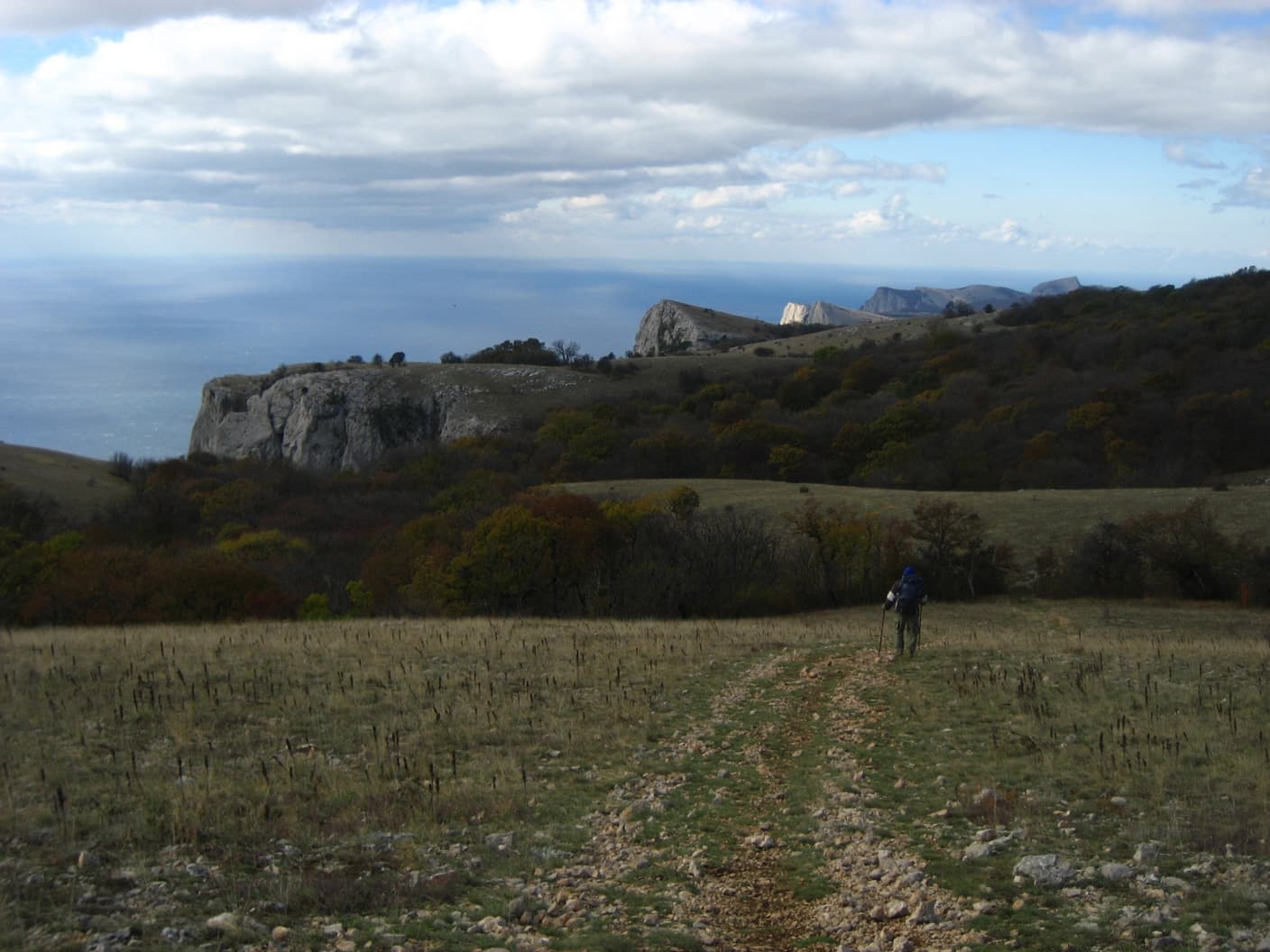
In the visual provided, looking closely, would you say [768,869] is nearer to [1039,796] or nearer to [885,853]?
[885,853]

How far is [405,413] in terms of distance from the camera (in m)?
104

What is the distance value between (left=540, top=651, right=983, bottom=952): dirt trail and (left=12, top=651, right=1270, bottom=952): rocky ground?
0.02 metres

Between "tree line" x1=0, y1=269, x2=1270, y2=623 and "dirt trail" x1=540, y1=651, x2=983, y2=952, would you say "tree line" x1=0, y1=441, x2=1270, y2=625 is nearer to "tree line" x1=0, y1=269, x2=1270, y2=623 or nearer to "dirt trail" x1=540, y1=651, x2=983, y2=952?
"tree line" x1=0, y1=269, x2=1270, y2=623

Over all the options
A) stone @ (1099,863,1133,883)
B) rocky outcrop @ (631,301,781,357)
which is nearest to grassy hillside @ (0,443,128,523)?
stone @ (1099,863,1133,883)

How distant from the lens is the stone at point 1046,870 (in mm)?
6520

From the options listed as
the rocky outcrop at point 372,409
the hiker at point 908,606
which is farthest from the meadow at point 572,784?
the rocky outcrop at point 372,409

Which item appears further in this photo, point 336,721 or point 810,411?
point 810,411

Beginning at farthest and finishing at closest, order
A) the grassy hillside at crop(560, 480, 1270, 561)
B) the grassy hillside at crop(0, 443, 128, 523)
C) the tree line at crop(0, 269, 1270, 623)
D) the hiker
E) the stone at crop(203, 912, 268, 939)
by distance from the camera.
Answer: the grassy hillside at crop(0, 443, 128, 523) → the grassy hillside at crop(560, 480, 1270, 561) → the tree line at crop(0, 269, 1270, 623) → the hiker → the stone at crop(203, 912, 268, 939)

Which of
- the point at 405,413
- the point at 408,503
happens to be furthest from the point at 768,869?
the point at 405,413

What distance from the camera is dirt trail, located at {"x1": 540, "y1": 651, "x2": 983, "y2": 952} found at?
6.05 m

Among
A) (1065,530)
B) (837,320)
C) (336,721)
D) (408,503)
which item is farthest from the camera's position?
(837,320)

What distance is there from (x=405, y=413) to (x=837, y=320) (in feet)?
384

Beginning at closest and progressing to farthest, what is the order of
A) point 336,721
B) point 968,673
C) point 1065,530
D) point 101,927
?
point 101,927 → point 336,721 → point 968,673 → point 1065,530

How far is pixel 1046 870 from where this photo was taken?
21.9 feet
